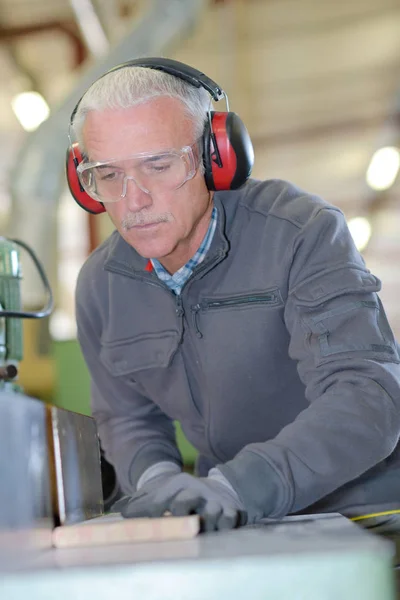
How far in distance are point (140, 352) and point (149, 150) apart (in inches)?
19.7

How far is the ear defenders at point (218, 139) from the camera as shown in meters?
1.84

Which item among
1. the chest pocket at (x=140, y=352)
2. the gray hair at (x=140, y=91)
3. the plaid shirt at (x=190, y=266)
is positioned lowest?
the chest pocket at (x=140, y=352)

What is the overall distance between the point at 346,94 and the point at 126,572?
7969 millimetres

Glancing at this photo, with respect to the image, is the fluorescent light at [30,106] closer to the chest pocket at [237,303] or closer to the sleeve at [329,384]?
the chest pocket at [237,303]

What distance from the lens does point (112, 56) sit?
5.52 m

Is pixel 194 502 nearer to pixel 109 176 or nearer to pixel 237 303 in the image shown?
pixel 237 303

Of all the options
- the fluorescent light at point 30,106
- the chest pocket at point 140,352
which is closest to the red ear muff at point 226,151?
the chest pocket at point 140,352

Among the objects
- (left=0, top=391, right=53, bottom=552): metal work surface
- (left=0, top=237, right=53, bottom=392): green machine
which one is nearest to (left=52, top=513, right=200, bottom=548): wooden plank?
(left=0, top=391, right=53, bottom=552): metal work surface

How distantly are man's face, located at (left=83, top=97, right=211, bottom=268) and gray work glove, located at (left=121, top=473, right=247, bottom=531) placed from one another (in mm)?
633

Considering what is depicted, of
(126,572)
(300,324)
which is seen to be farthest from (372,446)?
(126,572)

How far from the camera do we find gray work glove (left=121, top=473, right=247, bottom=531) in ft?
3.99

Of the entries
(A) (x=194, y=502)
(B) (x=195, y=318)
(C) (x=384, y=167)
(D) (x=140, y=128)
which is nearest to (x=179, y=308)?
(B) (x=195, y=318)

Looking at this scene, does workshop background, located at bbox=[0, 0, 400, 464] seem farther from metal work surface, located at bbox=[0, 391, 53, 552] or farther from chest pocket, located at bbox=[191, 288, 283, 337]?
metal work surface, located at bbox=[0, 391, 53, 552]

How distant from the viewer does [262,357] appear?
190 cm
